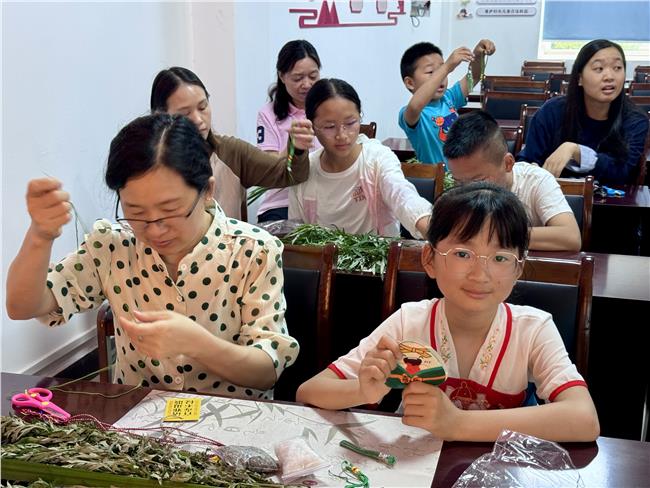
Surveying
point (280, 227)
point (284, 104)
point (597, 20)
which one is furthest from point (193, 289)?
point (597, 20)

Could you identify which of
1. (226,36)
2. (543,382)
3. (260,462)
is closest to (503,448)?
(543,382)

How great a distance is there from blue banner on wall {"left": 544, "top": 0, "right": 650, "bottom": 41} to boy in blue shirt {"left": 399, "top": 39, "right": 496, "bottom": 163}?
295 inches

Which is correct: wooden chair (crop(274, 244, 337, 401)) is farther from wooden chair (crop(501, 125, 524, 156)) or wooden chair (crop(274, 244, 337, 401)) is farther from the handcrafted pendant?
wooden chair (crop(501, 125, 524, 156))

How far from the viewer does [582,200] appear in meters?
2.63

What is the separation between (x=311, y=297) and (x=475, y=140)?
0.90 m

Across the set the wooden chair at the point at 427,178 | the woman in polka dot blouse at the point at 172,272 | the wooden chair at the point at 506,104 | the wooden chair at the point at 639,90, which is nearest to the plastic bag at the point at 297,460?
the woman in polka dot blouse at the point at 172,272

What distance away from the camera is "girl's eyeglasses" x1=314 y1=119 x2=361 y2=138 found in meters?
2.72

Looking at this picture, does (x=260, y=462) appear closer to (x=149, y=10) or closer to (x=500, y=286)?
(x=500, y=286)

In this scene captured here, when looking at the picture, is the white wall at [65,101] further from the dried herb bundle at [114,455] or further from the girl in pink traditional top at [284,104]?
the dried herb bundle at [114,455]

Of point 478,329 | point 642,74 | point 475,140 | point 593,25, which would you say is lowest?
point 478,329

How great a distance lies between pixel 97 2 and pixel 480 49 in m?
2.41

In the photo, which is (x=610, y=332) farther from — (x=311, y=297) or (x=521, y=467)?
(x=521, y=467)

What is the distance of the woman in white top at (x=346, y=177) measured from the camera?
2717mm

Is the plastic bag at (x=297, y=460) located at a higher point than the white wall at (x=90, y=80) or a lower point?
Answer: lower
